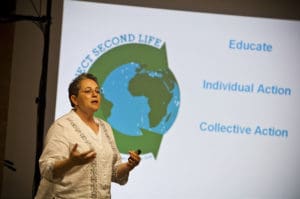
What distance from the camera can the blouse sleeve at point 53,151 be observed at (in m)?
1.91

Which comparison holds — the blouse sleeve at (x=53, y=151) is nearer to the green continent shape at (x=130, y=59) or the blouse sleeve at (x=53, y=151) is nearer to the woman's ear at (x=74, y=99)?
the woman's ear at (x=74, y=99)

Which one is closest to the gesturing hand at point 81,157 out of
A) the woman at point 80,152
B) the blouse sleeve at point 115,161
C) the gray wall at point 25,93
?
the woman at point 80,152

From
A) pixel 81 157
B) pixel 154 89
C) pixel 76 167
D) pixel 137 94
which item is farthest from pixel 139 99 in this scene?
pixel 81 157

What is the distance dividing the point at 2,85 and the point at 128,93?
43.4 inches

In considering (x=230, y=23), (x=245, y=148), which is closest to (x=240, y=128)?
(x=245, y=148)

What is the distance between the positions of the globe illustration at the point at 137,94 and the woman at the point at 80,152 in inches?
55.1

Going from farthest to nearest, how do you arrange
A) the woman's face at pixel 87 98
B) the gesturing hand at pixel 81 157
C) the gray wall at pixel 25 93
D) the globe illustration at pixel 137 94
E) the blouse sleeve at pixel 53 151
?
the gray wall at pixel 25 93 < the globe illustration at pixel 137 94 < the woman's face at pixel 87 98 < the blouse sleeve at pixel 53 151 < the gesturing hand at pixel 81 157

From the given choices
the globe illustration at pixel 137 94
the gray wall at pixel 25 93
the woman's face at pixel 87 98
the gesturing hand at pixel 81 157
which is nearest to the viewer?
the gesturing hand at pixel 81 157

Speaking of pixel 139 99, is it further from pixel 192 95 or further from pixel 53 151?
pixel 53 151

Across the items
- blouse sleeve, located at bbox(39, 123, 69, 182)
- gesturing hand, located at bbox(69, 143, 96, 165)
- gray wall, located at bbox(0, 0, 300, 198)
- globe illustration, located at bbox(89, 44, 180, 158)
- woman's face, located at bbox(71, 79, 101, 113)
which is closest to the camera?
gesturing hand, located at bbox(69, 143, 96, 165)

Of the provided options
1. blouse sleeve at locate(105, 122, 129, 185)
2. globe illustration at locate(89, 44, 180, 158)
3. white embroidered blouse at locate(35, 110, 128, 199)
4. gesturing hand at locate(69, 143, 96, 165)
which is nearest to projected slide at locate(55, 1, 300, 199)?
globe illustration at locate(89, 44, 180, 158)

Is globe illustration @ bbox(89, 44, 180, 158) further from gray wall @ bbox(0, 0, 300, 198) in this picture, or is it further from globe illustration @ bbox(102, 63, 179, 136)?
gray wall @ bbox(0, 0, 300, 198)

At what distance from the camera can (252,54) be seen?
3.69 meters

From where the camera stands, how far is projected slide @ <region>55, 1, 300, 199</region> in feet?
11.9
